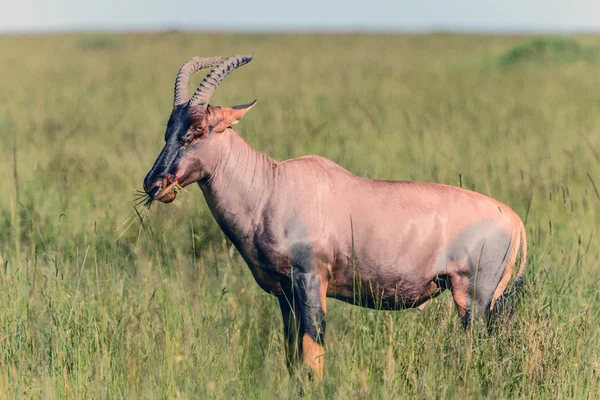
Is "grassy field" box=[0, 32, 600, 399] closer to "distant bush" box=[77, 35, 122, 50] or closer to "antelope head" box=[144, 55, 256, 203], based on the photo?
"antelope head" box=[144, 55, 256, 203]

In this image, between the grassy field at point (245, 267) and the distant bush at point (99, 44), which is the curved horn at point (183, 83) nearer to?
the grassy field at point (245, 267)

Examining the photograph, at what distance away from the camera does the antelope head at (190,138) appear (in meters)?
4.05

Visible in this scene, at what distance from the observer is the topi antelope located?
4152mm

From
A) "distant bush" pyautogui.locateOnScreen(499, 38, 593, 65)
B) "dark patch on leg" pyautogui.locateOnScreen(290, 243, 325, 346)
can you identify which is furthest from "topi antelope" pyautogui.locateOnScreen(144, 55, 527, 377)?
"distant bush" pyautogui.locateOnScreen(499, 38, 593, 65)

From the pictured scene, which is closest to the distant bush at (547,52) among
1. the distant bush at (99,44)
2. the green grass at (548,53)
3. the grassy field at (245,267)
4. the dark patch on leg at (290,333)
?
the green grass at (548,53)

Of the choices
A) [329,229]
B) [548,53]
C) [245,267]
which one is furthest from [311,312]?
[548,53]

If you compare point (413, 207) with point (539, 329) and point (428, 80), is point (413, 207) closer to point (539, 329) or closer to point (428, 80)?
point (539, 329)

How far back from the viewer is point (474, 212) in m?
4.26

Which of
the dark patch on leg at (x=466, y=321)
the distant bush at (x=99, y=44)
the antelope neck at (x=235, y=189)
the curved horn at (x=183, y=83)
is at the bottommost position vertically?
the distant bush at (x=99, y=44)

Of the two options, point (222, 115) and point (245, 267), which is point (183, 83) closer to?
point (222, 115)

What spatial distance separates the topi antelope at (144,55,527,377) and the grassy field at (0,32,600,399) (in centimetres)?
18

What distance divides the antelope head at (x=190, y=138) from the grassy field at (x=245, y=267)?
17.6 inches

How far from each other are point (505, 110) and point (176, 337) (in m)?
9.79

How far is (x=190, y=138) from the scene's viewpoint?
162 inches
